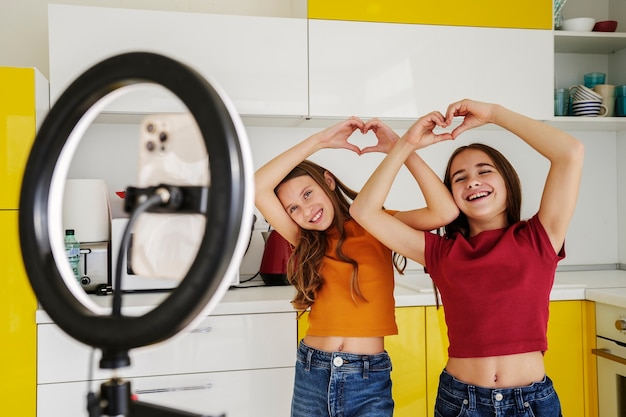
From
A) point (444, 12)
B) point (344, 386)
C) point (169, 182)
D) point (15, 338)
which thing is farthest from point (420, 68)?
point (169, 182)

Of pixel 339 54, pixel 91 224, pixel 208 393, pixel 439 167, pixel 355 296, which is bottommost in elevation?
pixel 208 393

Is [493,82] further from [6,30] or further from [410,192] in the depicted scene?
[6,30]

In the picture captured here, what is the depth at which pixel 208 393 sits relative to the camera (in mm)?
1812

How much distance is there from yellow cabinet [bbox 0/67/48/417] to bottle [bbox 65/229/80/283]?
0.14 meters

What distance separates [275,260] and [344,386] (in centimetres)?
89

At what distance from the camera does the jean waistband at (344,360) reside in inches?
51.3

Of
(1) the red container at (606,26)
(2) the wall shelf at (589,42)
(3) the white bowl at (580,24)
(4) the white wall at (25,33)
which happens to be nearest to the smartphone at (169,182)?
(4) the white wall at (25,33)

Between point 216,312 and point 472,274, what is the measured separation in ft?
2.71

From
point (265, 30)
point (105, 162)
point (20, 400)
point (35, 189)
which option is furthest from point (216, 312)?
point (35, 189)

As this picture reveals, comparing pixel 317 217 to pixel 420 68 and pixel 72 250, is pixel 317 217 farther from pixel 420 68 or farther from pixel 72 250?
pixel 420 68

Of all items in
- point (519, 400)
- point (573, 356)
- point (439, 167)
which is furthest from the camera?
point (439, 167)

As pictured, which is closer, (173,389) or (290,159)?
(290,159)

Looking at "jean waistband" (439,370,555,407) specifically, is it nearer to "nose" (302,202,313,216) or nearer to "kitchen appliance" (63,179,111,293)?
"nose" (302,202,313,216)

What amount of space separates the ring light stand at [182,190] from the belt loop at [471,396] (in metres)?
0.97
